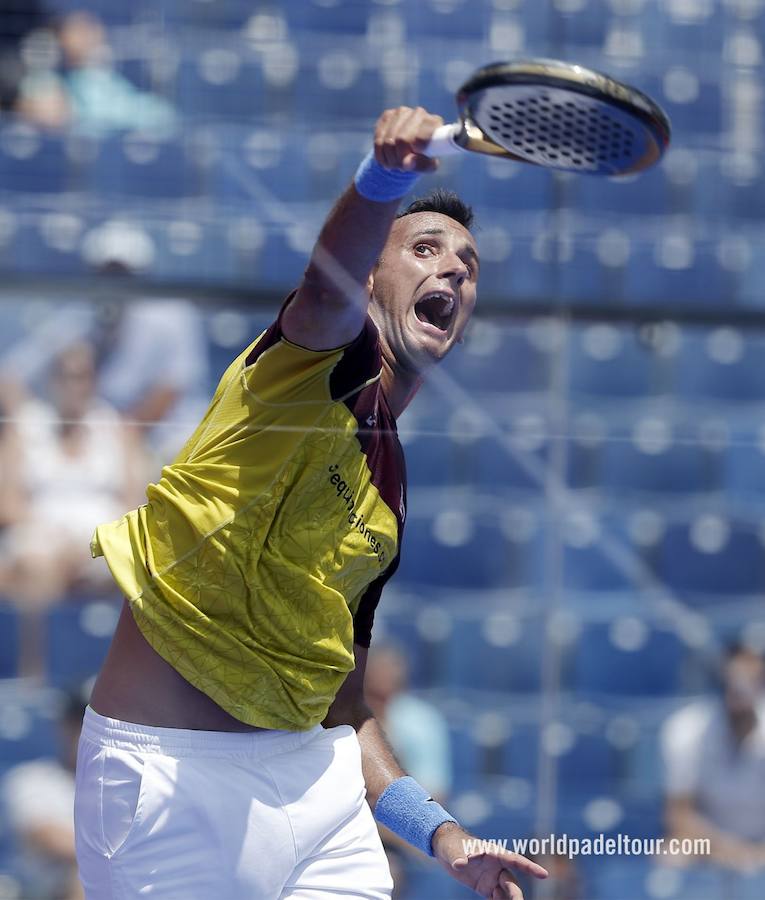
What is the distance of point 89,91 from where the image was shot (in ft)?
10.5

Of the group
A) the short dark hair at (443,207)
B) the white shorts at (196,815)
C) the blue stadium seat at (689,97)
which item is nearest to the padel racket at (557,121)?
the short dark hair at (443,207)

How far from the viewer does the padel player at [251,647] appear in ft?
4.85

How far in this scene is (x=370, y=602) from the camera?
1.75 metres

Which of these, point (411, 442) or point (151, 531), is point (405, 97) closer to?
point (411, 442)

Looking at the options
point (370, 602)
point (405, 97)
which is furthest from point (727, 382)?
point (370, 602)

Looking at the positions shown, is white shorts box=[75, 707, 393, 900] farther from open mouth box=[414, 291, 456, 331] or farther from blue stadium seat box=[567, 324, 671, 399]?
blue stadium seat box=[567, 324, 671, 399]

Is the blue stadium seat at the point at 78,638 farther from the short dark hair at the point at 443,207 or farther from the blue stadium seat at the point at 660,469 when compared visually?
the short dark hair at the point at 443,207

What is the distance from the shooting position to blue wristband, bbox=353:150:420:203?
4.37 ft

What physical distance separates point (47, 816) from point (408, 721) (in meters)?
0.74

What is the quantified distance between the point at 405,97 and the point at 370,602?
176 centimetres

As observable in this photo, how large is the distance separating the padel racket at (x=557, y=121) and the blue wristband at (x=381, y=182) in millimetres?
41

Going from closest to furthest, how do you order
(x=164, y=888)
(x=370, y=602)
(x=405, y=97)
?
(x=164, y=888), (x=370, y=602), (x=405, y=97)

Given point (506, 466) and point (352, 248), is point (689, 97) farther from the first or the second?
point (352, 248)

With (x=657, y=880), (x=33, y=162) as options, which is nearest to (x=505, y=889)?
(x=657, y=880)
